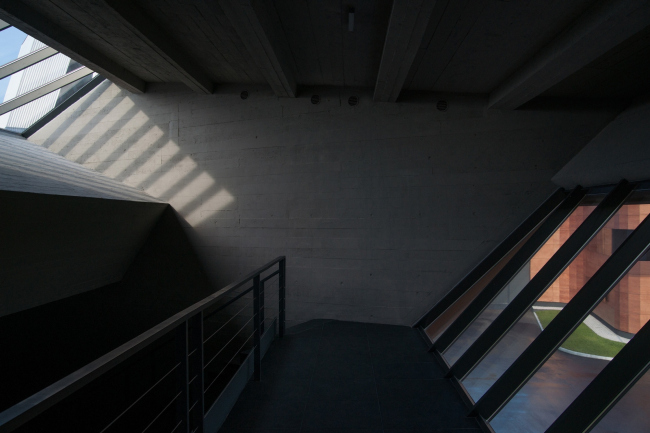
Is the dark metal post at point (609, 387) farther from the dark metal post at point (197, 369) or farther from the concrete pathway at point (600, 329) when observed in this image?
the dark metal post at point (197, 369)

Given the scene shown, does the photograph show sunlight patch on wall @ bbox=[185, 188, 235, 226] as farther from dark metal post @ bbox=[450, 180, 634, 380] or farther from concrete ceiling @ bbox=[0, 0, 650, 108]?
dark metal post @ bbox=[450, 180, 634, 380]

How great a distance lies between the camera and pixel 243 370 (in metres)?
2.46

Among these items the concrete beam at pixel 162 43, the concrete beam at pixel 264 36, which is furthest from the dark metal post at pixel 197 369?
the concrete beam at pixel 162 43

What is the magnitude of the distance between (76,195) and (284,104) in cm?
250

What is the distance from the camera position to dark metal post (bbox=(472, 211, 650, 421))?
82.1 inches

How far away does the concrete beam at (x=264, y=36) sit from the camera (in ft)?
8.21

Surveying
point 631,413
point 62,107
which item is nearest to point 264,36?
point 631,413

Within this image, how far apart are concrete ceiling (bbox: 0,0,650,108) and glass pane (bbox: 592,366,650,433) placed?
212 centimetres

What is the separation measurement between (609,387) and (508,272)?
65.0 inches

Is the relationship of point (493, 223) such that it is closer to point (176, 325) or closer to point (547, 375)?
point (547, 375)

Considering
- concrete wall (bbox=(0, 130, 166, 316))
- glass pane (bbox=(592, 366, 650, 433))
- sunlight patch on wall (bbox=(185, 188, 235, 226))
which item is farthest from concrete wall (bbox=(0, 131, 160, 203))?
glass pane (bbox=(592, 366, 650, 433))

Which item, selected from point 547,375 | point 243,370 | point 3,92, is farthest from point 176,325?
point 3,92

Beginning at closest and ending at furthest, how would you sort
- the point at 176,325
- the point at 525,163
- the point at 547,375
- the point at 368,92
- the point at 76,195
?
the point at 176,325 < the point at 547,375 < the point at 76,195 < the point at 525,163 < the point at 368,92

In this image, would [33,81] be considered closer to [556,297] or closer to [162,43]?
[162,43]
